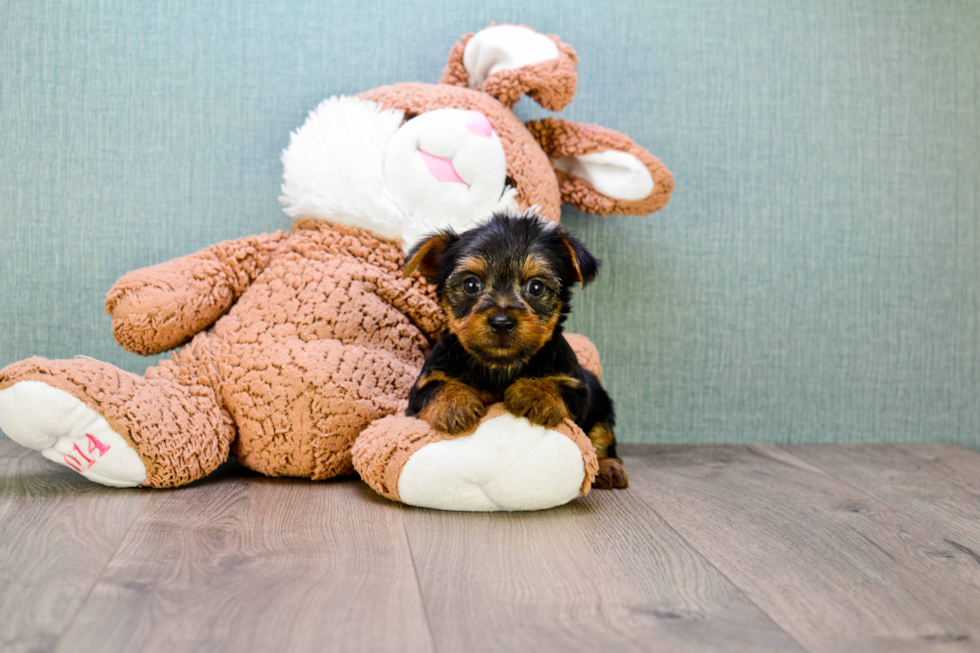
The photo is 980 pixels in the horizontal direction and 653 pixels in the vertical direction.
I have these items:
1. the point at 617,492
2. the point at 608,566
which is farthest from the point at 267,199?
the point at 608,566

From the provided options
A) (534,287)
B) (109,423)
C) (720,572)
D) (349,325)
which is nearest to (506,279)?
(534,287)

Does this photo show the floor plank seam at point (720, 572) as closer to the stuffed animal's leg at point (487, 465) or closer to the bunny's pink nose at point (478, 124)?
the stuffed animal's leg at point (487, 465)

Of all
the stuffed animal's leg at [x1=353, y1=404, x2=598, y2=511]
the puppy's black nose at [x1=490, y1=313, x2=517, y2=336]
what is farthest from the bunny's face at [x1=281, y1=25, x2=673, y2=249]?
the stuffed animal's leg at [x1=353, y1=404, x2=598, y2=511]

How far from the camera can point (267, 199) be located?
266 centimetres

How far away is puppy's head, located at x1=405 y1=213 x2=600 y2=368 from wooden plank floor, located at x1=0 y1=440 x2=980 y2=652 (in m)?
0.43

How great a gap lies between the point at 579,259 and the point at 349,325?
2.31 feet

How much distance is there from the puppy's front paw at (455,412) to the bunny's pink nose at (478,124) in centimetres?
79

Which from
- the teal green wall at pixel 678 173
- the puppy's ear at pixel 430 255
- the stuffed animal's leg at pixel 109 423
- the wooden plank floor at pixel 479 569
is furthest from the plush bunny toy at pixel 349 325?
the teal green wall at pixel 678 173

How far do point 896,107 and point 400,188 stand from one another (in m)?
1.93

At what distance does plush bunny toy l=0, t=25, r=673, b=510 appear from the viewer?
1.86m

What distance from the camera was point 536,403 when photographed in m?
1.84

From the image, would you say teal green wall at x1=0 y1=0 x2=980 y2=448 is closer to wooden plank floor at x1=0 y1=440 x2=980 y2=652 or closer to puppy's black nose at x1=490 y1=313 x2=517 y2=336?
wooden plank floor at x1=0 y1=440 x2=980 y2=652

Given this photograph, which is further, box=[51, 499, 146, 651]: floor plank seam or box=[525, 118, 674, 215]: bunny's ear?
box=[525, 118, 674, 215]: bunny's ear

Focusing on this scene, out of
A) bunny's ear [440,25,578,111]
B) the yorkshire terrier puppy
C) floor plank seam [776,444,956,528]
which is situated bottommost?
floor plank seam [776,444,956,528]
